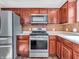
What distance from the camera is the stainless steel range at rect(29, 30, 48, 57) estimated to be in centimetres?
494

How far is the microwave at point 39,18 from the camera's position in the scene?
534cm

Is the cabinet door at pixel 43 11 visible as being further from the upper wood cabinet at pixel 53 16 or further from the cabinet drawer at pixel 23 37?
the cabinet drawer at pixel 23 37

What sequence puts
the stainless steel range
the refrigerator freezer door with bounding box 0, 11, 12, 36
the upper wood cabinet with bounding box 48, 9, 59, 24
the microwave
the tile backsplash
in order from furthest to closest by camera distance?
the tile backsplash < the upper wood cabinet with bounding box 48, 9, 59, 24 < the microwave < the stainless steel range < the refrigerator freezer door with bounding box 0, 11, 12, 36

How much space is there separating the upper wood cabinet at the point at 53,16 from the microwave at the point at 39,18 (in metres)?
0.21

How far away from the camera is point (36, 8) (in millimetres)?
5586

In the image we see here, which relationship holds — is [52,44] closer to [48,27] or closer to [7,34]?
[48,27]

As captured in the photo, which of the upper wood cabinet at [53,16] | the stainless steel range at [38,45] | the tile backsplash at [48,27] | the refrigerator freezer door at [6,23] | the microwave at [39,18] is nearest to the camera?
the refrigerator freezer door at [6,23]

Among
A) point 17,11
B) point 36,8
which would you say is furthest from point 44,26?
point 17,11

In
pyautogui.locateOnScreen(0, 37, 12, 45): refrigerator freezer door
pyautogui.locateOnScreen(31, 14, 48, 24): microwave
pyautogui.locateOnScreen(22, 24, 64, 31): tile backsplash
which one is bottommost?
pyautogui.locateOnScreen(0, 37, 12, 45): refrigerator freezer door

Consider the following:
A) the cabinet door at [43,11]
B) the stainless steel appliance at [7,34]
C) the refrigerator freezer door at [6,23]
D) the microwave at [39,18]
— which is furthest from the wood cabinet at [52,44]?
the refrigerator freezer door at [6,23]

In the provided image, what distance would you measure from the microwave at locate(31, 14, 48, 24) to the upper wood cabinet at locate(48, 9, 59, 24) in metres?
0.21

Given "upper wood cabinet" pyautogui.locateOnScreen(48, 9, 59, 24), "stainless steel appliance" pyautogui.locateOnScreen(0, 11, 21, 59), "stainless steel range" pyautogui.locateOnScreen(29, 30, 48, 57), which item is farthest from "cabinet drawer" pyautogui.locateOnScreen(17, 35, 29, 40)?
"upper wood cabinet" pyautogui.locateOnScreen(48, 9, 59, 24)

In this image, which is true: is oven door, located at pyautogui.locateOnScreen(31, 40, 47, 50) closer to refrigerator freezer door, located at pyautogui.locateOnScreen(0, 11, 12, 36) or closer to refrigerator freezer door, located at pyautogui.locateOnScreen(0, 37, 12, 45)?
refrigerator freezer door, located at pyautogui.locateOnScreen(0, 37, 12, 45)

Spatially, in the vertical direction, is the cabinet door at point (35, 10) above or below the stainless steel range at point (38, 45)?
above
